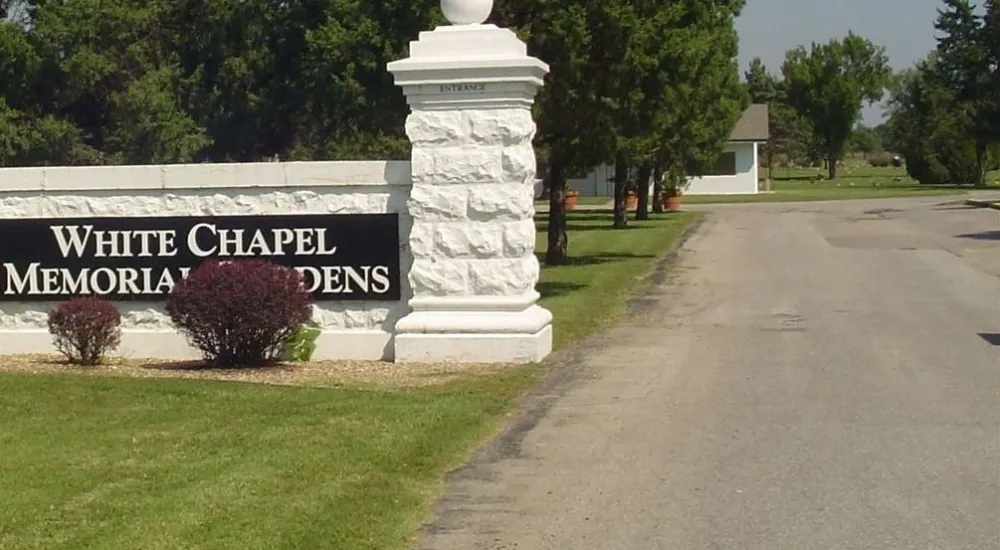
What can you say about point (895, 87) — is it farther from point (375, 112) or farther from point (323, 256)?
point (323, 256)

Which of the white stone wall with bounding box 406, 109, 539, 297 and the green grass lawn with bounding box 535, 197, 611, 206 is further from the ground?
the white stone wall with bounding box 406, 109, 539, 297

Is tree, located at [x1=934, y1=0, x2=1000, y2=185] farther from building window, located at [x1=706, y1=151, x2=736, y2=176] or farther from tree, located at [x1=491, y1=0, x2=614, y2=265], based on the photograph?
tree, located at [x1=491, y1=0, x2=614, y2=265]

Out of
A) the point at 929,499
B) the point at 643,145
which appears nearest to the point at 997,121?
the point at 643,145

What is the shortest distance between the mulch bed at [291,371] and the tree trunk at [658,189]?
2823cm

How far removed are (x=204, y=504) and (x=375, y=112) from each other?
32.0 meters

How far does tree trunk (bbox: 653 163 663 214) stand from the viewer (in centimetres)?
4365

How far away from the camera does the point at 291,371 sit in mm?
12445

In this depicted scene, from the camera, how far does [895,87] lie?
116188 mm

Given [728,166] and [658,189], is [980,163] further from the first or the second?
[658,189]

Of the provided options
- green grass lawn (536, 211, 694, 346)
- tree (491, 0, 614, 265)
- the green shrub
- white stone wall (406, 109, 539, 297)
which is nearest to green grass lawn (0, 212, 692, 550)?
→ white stone wall (406, 109, 539, 297)

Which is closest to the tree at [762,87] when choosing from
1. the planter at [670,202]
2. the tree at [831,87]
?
the tree at [831,87]

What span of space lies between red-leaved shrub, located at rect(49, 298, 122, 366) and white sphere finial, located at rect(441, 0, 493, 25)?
4.00 m

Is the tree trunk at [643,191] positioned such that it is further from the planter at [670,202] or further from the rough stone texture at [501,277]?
the rough stone texture at [501,277]

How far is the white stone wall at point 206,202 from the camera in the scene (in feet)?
43.5
